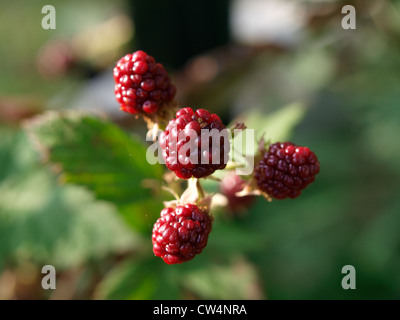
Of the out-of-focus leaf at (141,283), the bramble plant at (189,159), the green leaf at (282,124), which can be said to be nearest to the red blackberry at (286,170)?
the bramble plant at (189,159)

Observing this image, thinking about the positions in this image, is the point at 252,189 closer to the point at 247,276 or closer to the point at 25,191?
the point at 247,276

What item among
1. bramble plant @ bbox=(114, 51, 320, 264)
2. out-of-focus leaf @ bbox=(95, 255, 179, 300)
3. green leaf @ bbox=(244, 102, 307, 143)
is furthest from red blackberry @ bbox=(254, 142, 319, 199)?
out-of-focus leaf @ bbox=(95, 255, 179, 300)

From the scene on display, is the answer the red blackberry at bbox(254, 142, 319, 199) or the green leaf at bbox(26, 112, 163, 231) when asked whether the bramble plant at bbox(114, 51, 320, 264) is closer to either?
the red blackberry at bbox(254, 142, 319, 199)

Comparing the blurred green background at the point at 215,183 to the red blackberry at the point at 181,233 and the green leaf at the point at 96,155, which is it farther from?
the red blackberry at the point at 181,233

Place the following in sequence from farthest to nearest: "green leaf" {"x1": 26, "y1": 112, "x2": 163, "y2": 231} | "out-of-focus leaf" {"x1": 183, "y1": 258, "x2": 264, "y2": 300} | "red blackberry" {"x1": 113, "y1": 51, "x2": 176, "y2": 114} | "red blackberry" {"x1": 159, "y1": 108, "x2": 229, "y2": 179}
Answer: "out-of-focus leaf" {"x1": 183, "y1": 258, "x2": 264, "y2": 300} → "green leaf" {"x1": 26, "y1": 112, "x2": 163, "y2": 231} → "red blackberry" {"x1": 113, "y1": 51, "x2": 176, "y2": 114} → "red blackberry" {"x1": 159, "y1": 108, "x2": 229, "y2": 179}

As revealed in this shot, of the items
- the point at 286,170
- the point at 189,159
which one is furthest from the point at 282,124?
the point at 189,159
